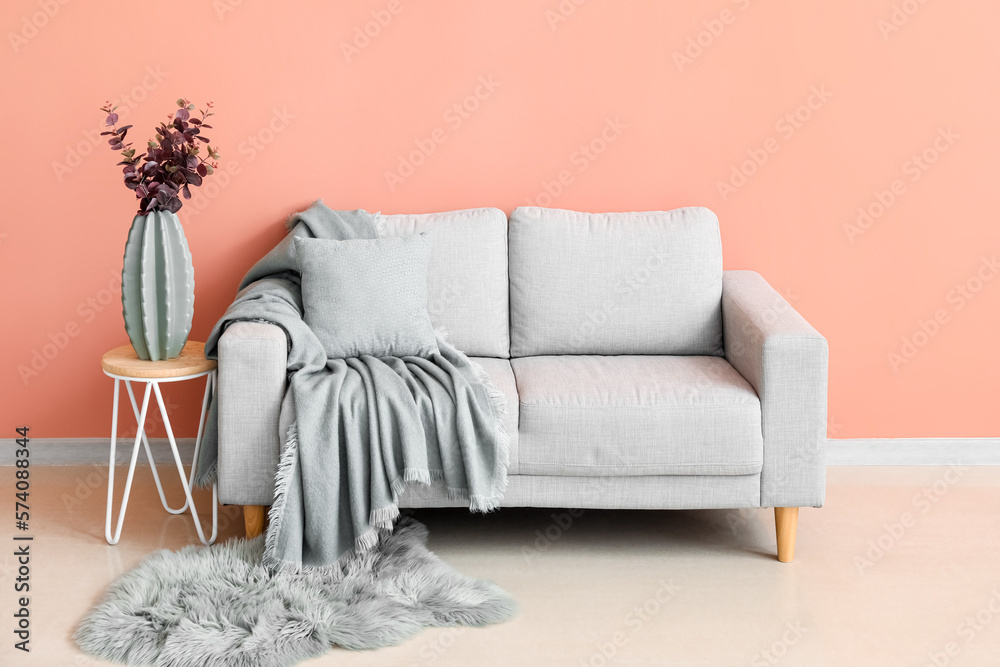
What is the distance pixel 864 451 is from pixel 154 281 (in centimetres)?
247

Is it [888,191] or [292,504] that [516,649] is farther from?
[888,191]

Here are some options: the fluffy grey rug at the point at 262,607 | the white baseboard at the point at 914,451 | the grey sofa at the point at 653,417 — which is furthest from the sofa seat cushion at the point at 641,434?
the white baseboard at the point at 914,451

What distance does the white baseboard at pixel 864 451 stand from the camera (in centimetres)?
328

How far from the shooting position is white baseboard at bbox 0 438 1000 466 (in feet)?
10.8

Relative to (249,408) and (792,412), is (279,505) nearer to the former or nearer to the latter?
(249,408)

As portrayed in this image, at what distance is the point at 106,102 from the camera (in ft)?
10.1

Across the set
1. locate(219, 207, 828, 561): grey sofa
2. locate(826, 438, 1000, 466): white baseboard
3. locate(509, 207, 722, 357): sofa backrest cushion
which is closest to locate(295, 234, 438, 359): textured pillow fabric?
locate(219, 207, 828, 561): grey sofa

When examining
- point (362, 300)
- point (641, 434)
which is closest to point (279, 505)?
point (362, 300)

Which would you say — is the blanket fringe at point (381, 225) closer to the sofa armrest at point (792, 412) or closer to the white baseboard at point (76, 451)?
the white baseboard at point (76, 451)

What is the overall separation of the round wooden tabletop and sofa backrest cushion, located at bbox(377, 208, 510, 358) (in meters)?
0.74

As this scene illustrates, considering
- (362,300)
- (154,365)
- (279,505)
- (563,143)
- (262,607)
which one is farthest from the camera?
(563,143)

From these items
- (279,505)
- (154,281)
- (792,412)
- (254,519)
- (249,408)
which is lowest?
(254,519)

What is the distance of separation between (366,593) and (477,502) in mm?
365

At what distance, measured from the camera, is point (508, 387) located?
260 cm
